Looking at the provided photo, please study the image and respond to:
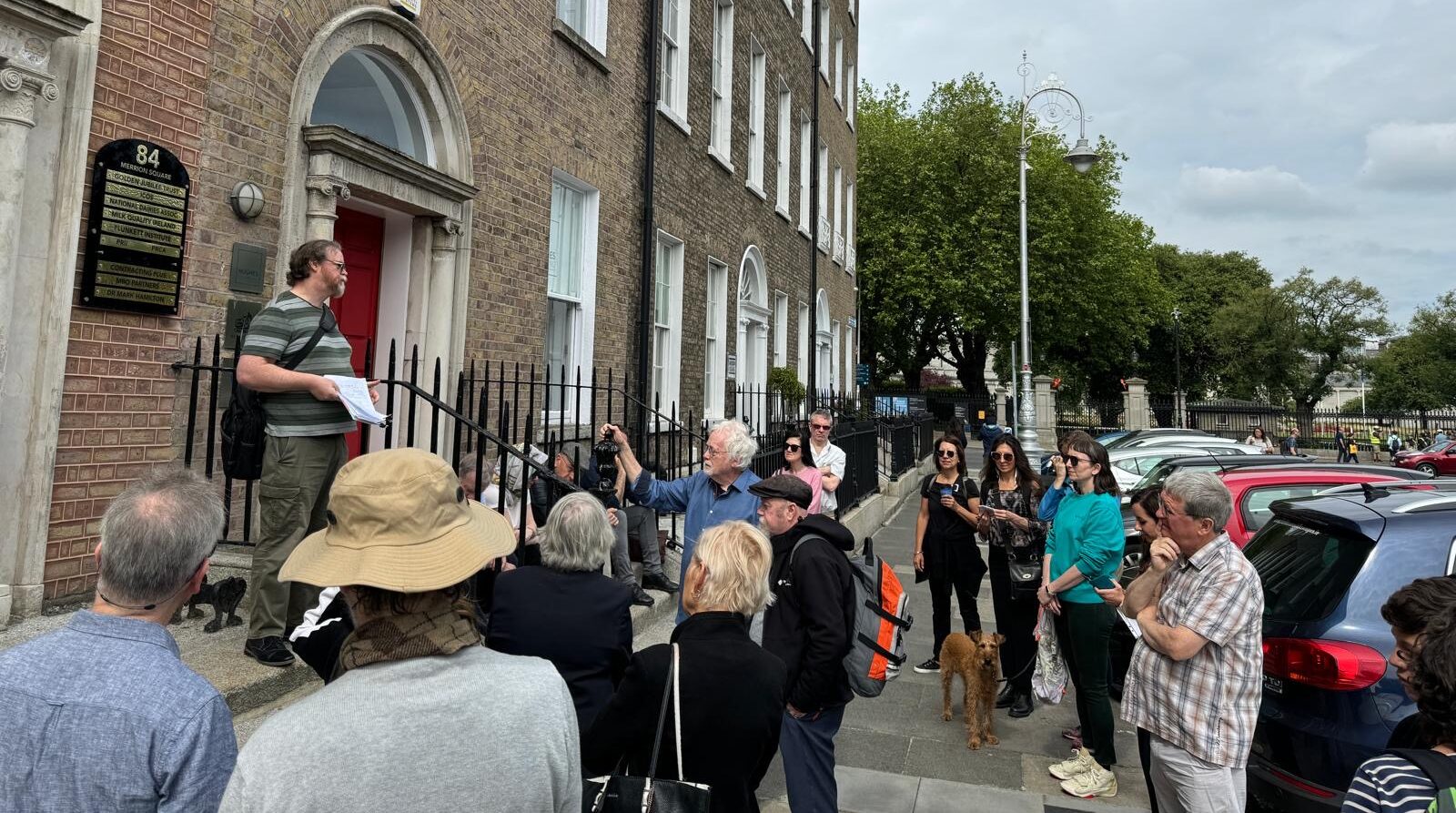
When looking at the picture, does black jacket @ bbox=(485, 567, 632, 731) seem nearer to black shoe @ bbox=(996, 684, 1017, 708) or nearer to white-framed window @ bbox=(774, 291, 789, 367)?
black shoe @ bbox=(996, 684, 1017, 708)

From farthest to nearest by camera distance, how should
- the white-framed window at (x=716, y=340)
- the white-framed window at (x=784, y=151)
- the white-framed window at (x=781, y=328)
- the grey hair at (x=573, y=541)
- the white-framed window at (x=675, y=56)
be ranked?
the white-framed window at (x=781, y=328) → the white-framed window at (x=784, y=151) → the white-framed window at (x=716, y=340) → the white-framed window at (x=675, y=56) → the grey hair at (x=573, y=541)

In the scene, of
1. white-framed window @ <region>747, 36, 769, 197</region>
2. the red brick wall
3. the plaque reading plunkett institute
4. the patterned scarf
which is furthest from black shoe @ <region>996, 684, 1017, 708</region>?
white-framed window @ <region>747, 36, 769, 197</region>

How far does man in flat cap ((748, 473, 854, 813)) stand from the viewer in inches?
127

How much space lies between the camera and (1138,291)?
3912 centimetres

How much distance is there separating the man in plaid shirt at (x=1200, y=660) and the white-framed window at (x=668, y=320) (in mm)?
8216

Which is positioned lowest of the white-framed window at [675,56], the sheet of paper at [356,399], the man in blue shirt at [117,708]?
the man in blue shirt at [117,708]

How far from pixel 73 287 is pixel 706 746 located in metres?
3.99

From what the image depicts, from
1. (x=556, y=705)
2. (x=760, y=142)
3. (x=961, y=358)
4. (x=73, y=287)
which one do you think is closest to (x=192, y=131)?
(x=73, y=287)

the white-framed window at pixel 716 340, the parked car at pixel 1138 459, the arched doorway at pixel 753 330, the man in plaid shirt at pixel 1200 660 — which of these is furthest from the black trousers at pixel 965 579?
the arched doorway at pixel 753 330

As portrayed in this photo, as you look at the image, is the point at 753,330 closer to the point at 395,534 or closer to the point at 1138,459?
the point at 1138,459

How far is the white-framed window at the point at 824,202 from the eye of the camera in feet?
64.2

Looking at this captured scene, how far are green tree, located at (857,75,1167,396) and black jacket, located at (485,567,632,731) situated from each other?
105 feet

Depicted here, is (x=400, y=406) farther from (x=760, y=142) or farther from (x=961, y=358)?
(x=961, y=358)

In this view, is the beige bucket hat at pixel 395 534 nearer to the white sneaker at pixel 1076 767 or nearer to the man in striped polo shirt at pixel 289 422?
the man in striped polo shirt at pixel 289 422
